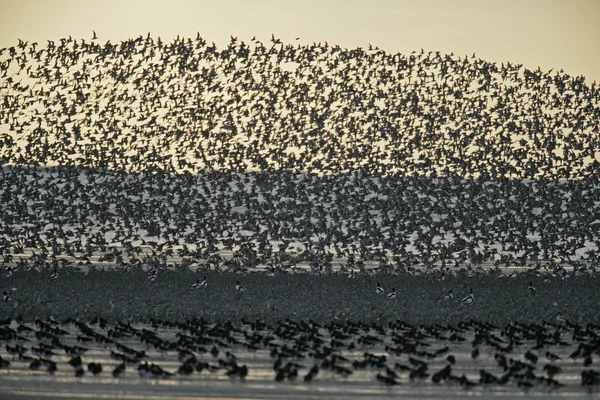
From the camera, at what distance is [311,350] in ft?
96.8

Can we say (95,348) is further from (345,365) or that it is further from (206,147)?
(206,147)

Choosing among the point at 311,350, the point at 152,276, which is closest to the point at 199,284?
the point at 152,276

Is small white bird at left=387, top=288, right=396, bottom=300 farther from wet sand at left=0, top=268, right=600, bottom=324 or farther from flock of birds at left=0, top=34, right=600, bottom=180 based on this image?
flock of birds at left=0, top=34, right=600, bottom=180

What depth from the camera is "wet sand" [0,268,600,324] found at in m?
36.1

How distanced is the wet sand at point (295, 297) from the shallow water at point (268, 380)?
5007mm

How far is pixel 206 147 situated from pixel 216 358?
38071 mm

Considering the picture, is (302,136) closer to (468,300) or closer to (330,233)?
(330,233)

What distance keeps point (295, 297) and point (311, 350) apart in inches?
430

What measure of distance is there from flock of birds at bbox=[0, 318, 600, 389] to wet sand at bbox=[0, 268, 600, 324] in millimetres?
1677

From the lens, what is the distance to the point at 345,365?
27703 mm

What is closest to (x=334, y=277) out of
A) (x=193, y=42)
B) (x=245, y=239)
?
(x=245, y=239)

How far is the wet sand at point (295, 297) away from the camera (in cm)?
3609

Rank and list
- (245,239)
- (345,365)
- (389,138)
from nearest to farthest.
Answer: (345,365) < (245,239) < (389,138)

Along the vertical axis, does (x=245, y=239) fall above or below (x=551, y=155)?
below
